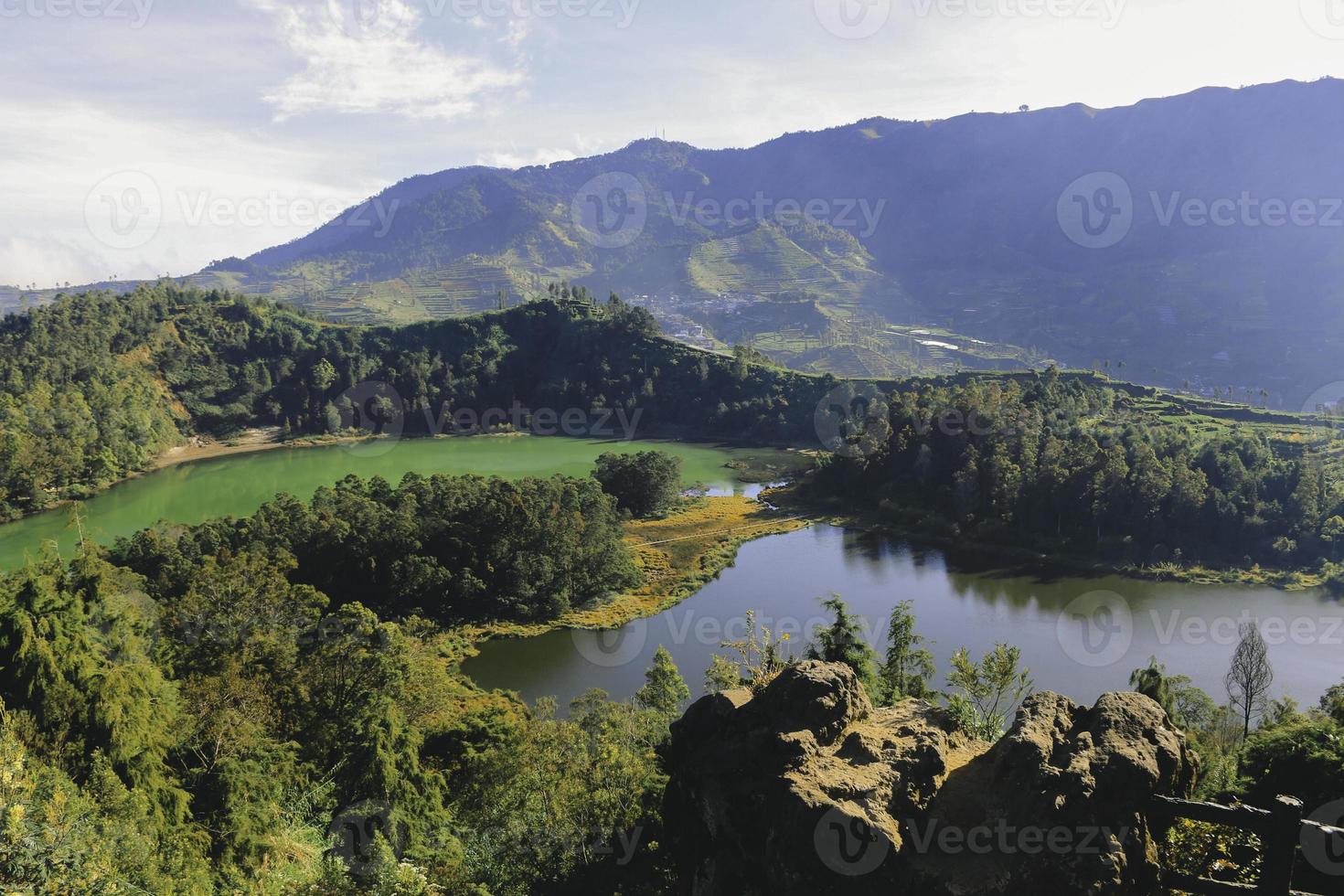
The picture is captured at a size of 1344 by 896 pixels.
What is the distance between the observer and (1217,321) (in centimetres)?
12962

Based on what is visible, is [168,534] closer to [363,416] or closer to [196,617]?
[196,617]

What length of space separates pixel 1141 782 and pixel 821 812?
2604 mm

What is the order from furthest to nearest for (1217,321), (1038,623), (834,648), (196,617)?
(1217,321), (1038,623), (196,617), (834,648)

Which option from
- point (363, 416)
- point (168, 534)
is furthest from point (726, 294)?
point (168, 534)

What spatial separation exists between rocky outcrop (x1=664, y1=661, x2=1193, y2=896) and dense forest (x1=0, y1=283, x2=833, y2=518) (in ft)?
229

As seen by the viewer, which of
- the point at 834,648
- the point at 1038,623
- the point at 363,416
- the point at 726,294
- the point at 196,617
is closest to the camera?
the point at 834,648

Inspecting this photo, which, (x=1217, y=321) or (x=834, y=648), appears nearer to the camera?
(x=834, y=648)

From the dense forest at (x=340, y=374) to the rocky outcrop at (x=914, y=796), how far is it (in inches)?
2753

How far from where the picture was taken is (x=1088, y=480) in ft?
142

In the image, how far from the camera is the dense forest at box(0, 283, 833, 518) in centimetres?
7081

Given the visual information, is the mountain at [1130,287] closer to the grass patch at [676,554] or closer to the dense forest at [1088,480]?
the dense forest at [1088,480]

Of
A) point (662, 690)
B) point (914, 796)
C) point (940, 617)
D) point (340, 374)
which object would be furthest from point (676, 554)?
point (340, 374)

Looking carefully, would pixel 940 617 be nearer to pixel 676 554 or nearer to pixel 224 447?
pixel 676 554

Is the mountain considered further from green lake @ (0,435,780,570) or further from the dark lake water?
the dark lake water
